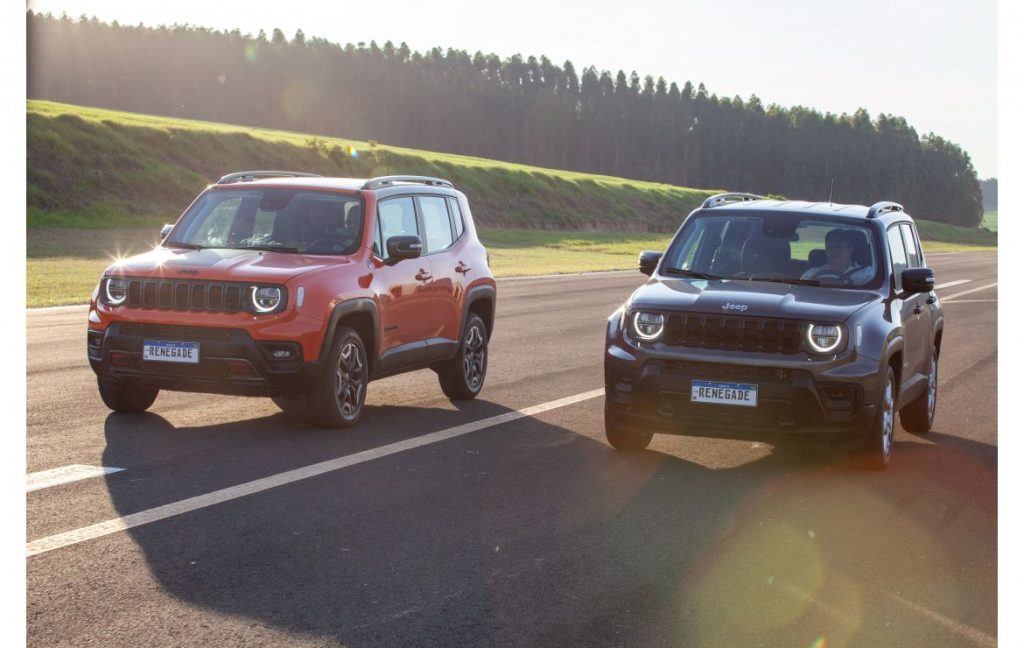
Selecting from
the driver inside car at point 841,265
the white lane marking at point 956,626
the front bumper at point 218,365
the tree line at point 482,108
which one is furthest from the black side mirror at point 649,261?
the tree line at point 482,108

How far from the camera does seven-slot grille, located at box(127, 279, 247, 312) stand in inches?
377

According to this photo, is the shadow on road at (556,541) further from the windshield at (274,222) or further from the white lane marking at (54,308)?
the white lane marking at (54,308)

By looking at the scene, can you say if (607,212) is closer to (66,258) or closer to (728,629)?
(66,258)

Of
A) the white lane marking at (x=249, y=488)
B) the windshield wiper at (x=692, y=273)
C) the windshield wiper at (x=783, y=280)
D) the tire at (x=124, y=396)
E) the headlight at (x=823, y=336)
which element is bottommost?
the white lane marking at (x=249, y=488)

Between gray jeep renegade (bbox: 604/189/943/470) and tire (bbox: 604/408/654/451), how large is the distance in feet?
0.04

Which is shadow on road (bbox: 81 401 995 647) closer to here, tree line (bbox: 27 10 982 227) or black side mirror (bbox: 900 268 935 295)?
black side mirror (bbox: 900 268 935 295)

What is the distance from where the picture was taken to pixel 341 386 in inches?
392

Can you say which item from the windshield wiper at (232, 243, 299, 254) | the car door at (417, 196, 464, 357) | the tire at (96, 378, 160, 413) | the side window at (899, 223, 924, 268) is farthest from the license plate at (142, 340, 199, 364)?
the side window at (899, 223, 924, 268)

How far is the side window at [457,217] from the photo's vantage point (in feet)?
40.1

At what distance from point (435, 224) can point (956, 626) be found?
7.05m

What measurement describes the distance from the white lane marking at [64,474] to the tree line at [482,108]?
385 ft

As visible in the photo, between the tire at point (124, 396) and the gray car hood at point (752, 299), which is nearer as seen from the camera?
the gray car hood at point (752, 299)

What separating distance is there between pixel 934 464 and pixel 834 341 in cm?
150
